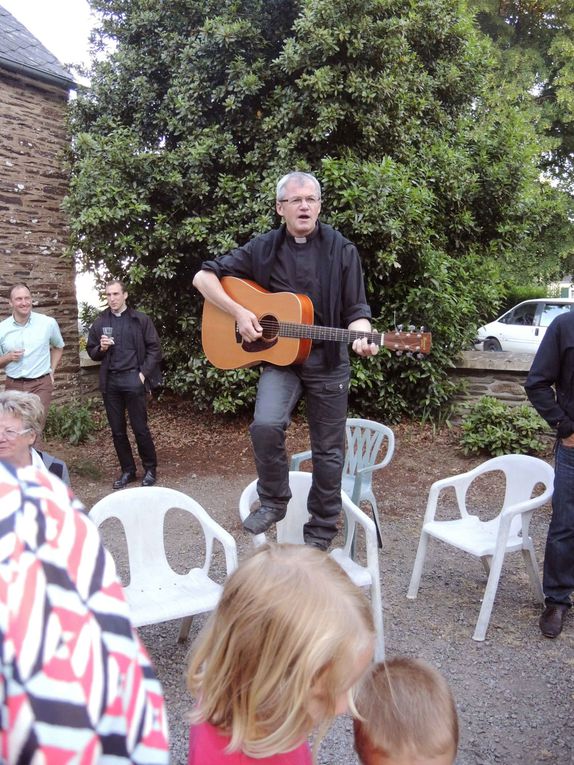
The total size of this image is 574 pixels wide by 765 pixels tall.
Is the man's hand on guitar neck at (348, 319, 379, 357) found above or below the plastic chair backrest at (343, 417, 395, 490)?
above

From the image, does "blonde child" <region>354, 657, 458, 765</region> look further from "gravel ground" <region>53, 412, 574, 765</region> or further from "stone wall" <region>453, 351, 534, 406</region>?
"stone wall" <region>453, 351, 534, 406</region>

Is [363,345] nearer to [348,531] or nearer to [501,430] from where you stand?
[348,531]

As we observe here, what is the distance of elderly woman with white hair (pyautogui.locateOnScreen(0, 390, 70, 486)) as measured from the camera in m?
3.07

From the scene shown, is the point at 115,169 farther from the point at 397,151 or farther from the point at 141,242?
the point at 397,151

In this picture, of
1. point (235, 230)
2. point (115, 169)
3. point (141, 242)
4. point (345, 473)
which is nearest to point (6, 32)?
point (115, 169)

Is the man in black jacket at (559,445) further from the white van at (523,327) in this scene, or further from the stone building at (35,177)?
the white van at (523,327)

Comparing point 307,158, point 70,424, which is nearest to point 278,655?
point 307,158

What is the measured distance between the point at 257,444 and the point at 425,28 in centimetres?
677

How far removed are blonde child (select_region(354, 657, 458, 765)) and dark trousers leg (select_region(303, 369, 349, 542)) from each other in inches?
72.6

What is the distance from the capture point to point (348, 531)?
11.8ft

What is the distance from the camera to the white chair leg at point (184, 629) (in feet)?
10.8

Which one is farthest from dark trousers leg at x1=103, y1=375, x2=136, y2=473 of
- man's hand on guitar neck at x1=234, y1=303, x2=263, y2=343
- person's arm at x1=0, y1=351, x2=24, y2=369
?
man's hand on guitar neck at x1=234, y1=303, x2=263, y2=343

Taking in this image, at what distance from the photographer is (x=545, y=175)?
1656 centimetres

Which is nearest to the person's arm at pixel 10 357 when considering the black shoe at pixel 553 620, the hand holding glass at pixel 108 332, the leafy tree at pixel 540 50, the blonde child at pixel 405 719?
the hand holding glass at pixel 108 332
